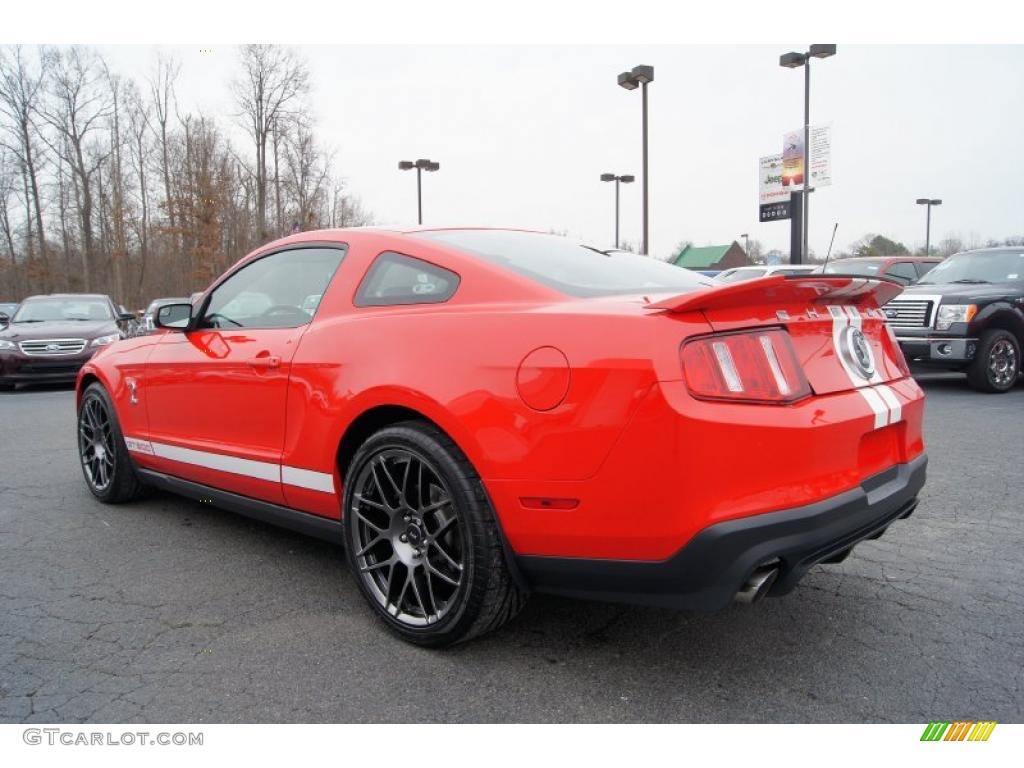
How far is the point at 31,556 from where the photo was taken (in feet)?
12.0

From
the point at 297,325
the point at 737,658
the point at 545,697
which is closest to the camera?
the point at 545,697

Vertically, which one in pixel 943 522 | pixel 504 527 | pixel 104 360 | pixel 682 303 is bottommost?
pixel 943 522

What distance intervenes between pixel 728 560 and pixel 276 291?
93.8 inches

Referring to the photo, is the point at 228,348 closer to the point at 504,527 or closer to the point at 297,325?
the point at 297,325

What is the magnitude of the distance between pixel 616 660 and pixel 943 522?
7.80 ft

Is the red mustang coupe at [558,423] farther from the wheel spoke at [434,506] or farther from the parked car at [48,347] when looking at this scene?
the parked car at [48,347]

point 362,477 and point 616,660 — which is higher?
point 362,477

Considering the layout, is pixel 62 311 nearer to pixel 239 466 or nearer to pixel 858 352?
pixel 239 466

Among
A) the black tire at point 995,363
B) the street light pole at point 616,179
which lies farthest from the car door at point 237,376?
the street light pole at point 616,179

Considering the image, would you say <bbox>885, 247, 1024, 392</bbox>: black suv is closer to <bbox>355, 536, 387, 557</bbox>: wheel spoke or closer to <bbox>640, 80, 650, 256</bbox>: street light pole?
<bbox>355, 536, 387, 557</bbox>: wheel spoke

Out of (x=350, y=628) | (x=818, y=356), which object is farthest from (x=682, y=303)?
(x=350, y=628)

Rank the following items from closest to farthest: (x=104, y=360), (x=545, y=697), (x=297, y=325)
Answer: (x=545, y=697), (x=297, y=325), (x=104, y=360)

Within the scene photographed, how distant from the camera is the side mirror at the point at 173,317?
12.9 feet

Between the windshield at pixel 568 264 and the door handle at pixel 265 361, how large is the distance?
2.57 ft
